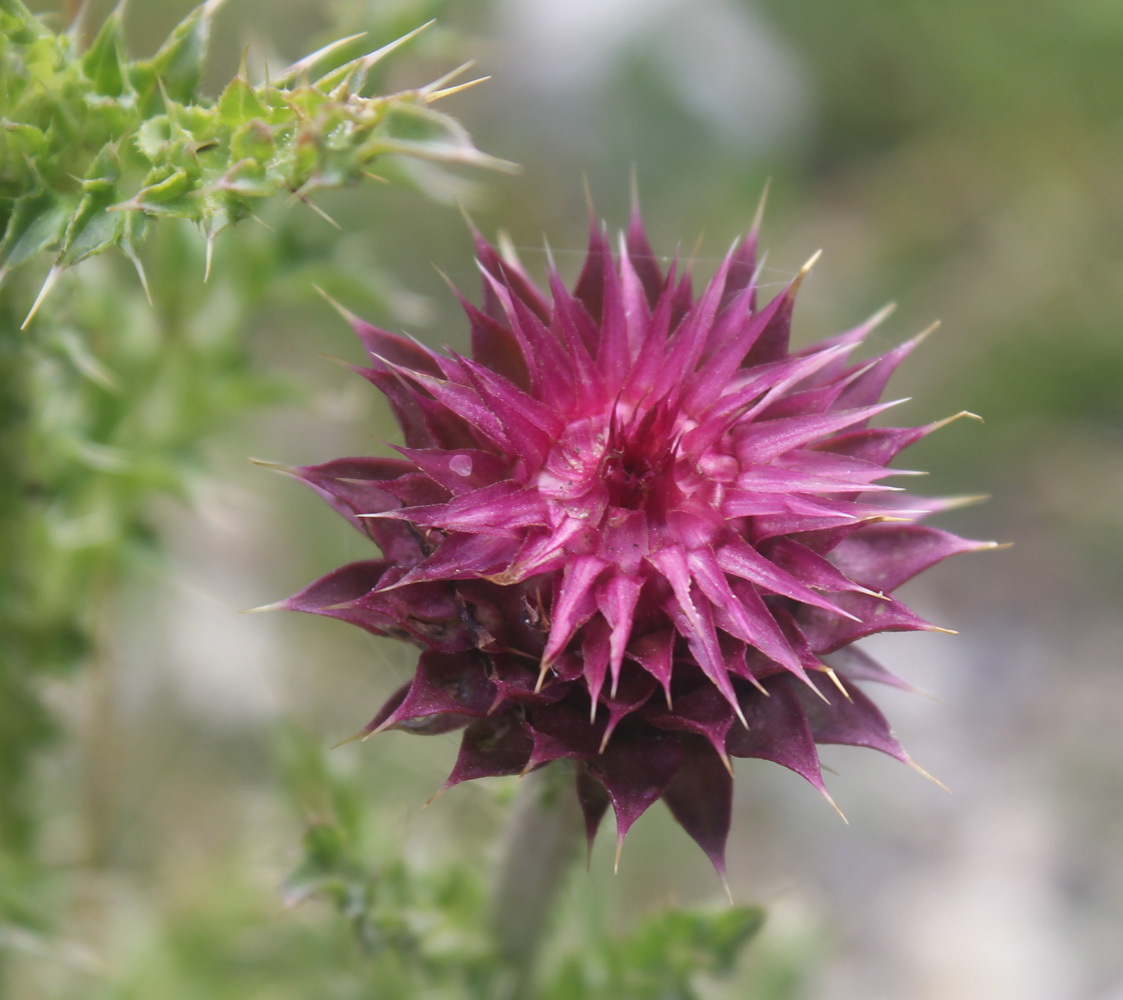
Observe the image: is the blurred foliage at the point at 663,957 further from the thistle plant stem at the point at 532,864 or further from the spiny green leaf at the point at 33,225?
the spiny green leaf at the point at 33,225

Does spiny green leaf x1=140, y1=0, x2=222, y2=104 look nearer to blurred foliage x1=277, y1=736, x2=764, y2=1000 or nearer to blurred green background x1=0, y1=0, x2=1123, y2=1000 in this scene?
blurred green background x1=0, y1=0, x2=1123, y2=1000

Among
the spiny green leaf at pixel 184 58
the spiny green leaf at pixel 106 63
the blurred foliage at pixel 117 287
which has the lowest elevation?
the blurred foliage at pixel 117 287

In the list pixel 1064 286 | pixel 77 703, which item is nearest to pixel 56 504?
pixel 77 703

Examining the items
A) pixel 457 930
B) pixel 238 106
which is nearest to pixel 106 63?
pixel 238 106

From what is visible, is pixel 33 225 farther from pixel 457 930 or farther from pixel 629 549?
pixel 457 930

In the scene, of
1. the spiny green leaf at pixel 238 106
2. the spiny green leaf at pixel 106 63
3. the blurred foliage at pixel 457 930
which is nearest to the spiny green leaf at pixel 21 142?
the spiny green leaf at pixel 106 63

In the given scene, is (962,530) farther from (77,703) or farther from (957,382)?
(77,703)
